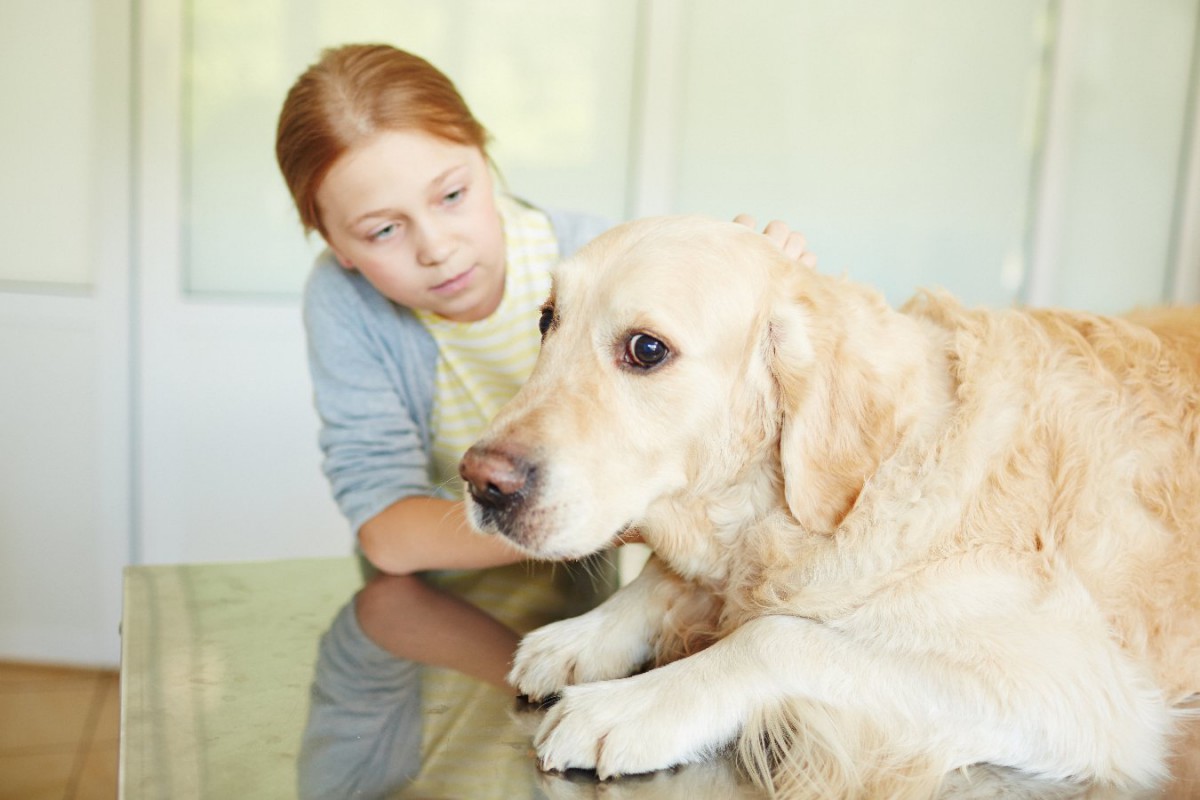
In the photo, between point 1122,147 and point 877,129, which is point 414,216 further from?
point 1122,147

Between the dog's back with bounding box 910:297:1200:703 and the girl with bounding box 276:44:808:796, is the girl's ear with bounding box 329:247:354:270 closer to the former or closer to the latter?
the girl with bounding box 276:44:808:796

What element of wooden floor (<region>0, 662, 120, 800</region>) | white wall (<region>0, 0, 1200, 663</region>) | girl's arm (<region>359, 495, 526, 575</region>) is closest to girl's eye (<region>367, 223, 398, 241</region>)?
girl's arm (<region>359, 495, 526, 575</region>)

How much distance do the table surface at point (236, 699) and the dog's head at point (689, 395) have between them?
285 mm

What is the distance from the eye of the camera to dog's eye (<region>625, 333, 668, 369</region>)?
121 centimetres

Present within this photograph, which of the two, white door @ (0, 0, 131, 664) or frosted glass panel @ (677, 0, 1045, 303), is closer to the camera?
white door @ (0, 0, 131, 664)

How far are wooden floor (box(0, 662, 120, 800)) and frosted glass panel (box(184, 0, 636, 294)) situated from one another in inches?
60.4

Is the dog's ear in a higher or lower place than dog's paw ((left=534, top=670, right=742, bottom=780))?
higher

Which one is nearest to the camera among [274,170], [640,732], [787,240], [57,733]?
[640,732]

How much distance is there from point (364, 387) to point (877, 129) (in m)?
3.02

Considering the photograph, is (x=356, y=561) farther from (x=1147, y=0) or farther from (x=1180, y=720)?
(x=1147, y=0)

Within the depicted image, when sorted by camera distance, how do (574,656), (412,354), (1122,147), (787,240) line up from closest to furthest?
(574,656)
(787,240)
(412,354)
(1122,147)

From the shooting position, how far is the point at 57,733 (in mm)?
3312

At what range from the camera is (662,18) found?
3922 mm

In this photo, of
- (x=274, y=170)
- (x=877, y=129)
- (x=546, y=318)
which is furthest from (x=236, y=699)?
(x=877, y=129)
